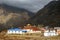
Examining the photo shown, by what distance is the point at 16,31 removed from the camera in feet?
329

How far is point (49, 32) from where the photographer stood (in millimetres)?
85938

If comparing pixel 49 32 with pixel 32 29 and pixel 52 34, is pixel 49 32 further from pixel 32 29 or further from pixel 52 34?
pixel 32 29

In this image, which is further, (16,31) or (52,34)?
(16,31)

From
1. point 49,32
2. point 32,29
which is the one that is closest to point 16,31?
point 32,29

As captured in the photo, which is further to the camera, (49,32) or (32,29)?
(32,29)

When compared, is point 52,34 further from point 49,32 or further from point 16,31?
point 16,31

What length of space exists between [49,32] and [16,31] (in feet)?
65.6

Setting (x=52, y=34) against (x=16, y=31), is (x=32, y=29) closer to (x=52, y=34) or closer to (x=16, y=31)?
A: (x=16, y=31)

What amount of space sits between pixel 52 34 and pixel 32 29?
59.9 feet

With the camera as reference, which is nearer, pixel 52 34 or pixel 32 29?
pixel 52 34

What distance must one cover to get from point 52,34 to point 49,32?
1419 millimetres

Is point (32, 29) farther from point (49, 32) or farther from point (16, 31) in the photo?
point (49, 32)

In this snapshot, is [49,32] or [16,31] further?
[16,31]

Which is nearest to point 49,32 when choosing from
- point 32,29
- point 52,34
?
point 52,34
